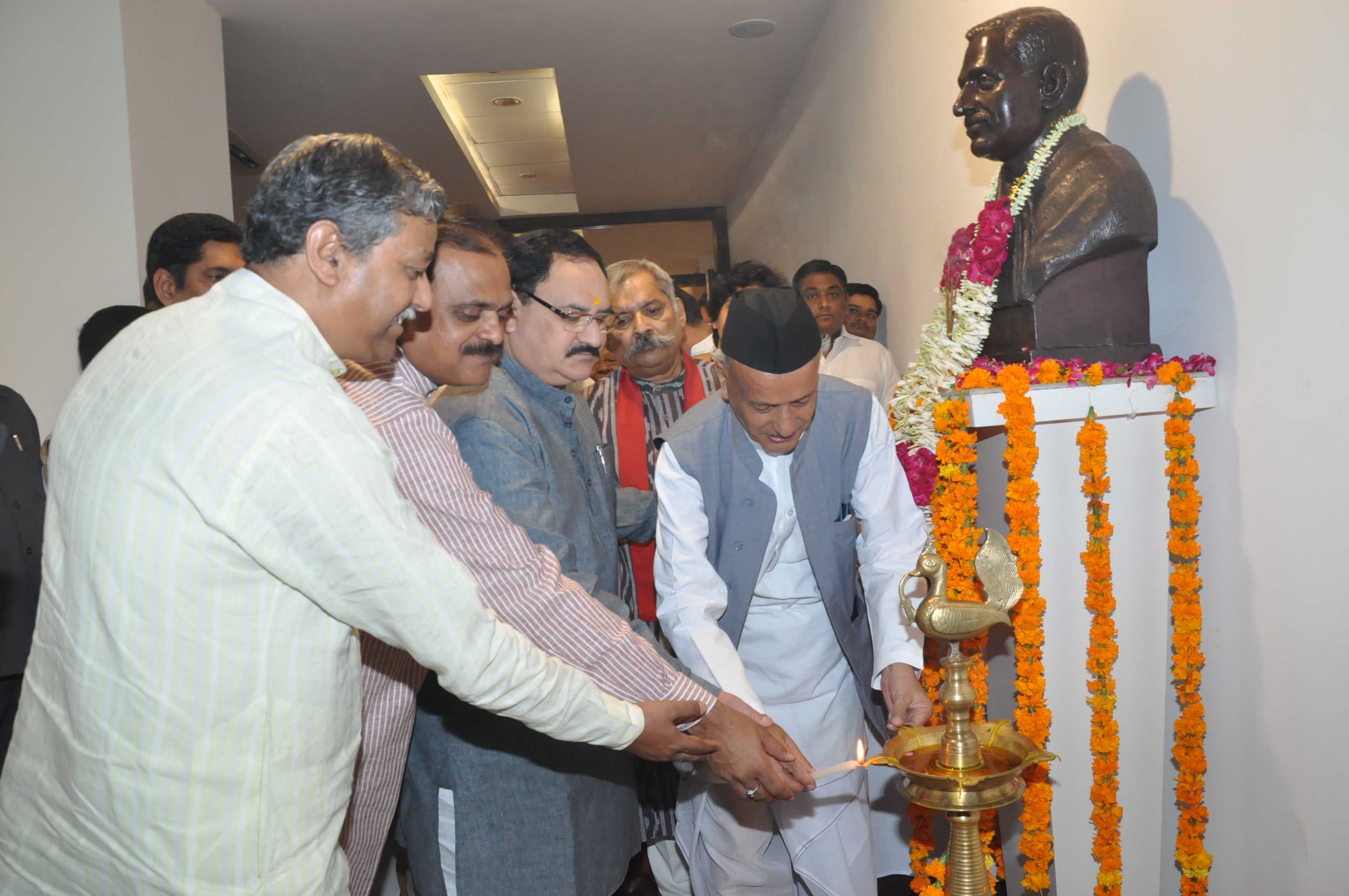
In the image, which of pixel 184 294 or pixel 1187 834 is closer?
pixel 1187 834

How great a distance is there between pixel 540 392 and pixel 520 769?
814 millimetres

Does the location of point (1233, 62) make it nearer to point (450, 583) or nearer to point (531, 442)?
point (531, 442)

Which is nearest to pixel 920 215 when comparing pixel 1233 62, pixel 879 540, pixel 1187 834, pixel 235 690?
pixel 1233 62

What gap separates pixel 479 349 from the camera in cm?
213

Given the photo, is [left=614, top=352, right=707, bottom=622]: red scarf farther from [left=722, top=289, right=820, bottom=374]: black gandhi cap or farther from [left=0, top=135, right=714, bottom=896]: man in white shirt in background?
[left=0, top=135, right=714, bottom=896]: man in white shirt in background

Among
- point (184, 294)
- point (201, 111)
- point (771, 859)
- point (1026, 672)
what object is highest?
point (201, 111)

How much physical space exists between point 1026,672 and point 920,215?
9.44 feet

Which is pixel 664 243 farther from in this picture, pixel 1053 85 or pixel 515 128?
pixel 1053 85

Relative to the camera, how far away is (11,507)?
232 cm

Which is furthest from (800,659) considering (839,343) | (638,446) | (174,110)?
(174,110)

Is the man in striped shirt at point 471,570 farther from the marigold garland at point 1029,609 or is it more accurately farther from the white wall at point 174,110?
the white wall at point 174,110

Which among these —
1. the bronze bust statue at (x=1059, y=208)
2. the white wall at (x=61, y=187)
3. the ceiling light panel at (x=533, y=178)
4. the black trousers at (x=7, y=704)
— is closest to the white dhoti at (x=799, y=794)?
the bronze bust statue at (x=1059, y=208)

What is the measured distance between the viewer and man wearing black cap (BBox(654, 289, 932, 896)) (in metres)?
2.28

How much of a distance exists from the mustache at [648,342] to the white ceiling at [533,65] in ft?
9.75
